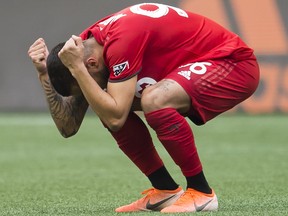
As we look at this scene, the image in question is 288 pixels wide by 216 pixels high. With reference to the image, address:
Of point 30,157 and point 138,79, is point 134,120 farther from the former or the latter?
point 30,157

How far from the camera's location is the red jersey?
459 cm

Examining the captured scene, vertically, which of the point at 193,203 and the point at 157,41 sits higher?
the point at 157,41

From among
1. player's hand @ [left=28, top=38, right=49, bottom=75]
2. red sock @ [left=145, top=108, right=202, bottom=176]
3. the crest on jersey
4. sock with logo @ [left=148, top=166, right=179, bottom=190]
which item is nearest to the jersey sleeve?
the crest on jersey

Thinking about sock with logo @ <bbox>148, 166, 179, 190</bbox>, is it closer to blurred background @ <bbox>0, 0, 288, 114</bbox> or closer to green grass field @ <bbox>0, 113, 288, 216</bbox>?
green grass field @ <bbox>0, 113, 288, 216</bbox>

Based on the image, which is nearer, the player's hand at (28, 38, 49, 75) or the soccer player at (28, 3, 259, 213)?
the soccer player at (28, 3, 259, 213)

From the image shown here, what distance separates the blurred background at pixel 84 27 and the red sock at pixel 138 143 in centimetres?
931

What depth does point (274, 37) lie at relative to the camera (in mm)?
14656

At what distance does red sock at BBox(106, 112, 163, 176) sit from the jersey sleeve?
46 cm

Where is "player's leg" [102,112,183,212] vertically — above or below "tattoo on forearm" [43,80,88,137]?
below

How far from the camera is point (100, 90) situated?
4.55 meters

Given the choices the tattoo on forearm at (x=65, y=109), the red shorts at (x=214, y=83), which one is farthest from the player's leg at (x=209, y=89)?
the tattoo on forearm at (x=65, y=109)

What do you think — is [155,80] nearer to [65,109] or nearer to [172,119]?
[172,119]

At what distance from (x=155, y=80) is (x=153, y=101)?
0.25m

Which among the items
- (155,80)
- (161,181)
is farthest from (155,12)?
(161,181)
